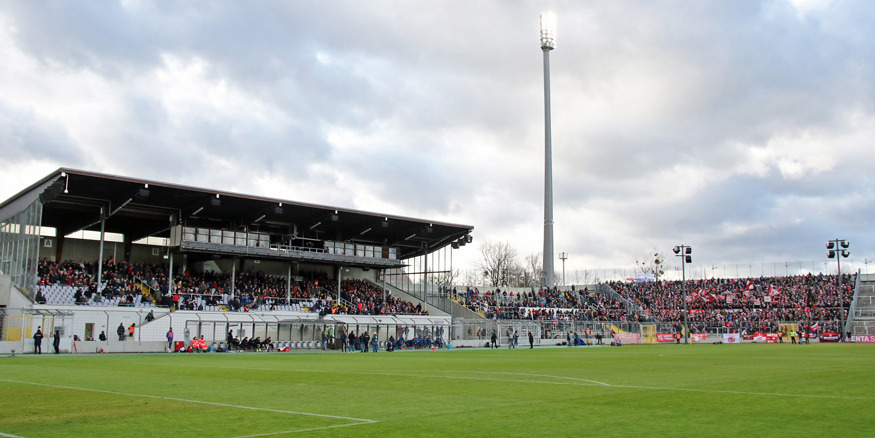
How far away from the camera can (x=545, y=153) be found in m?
94.2

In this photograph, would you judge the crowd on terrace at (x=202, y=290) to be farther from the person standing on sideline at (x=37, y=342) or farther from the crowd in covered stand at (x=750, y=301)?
the crowd in covered stand at (x=750, y=301)

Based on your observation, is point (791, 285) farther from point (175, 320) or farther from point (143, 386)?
point (143, 386)

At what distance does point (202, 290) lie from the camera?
59.2m

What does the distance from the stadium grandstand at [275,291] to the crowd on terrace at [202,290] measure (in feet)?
0.57

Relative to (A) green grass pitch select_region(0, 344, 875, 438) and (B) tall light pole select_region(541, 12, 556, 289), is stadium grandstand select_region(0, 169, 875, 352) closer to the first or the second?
(B) tall light pole select_region(541, 12, 556, 289)

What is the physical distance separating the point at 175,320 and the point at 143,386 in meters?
36.2

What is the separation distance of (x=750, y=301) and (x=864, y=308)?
1156 cm

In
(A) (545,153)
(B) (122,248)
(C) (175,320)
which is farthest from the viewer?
(A) (545,153)

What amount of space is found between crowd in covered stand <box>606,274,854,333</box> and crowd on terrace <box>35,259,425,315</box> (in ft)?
105

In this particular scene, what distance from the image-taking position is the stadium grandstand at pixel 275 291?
5075 cm

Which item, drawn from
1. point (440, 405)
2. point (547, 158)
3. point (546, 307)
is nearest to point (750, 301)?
point (546, 307)

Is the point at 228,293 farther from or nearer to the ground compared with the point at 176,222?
nearer to the ground

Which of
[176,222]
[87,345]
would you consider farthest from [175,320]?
[176,222]

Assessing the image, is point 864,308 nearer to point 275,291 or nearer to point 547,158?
point 547,158
